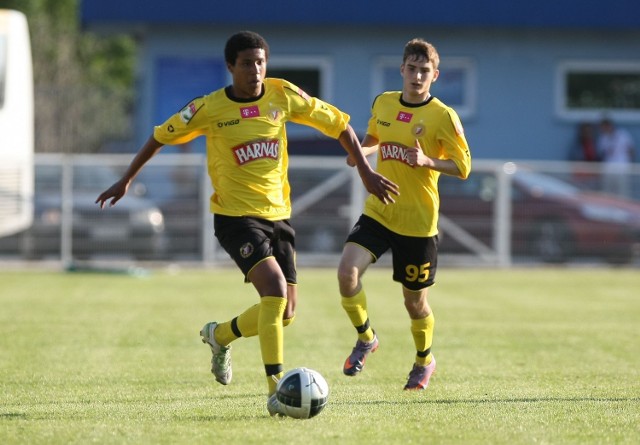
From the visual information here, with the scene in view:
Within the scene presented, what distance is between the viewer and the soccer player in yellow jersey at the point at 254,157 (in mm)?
7434

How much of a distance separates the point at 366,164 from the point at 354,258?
1000 mm

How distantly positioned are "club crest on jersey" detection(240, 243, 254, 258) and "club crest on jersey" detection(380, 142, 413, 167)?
137 centimetres

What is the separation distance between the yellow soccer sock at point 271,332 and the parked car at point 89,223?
508 inches

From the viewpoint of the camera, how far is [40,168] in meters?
20.2

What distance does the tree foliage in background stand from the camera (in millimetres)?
31141

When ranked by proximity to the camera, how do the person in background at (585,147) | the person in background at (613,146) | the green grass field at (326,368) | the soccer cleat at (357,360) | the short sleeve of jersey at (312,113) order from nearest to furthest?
the green grass field at (326,368), the short sleeve of jersey at (312,113), the soccer cleat at (357,360), the person in background at (613,146), the person in background at (585,147)

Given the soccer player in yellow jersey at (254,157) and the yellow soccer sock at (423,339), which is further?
the yellow soccer sock at (423,339)

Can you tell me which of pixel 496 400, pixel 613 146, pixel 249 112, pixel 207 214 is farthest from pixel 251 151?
pixel 613 146

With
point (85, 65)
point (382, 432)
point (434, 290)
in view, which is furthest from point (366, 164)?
point (85, 65)

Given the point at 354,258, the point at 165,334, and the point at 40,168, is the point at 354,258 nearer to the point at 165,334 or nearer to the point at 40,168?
the point at 165,334

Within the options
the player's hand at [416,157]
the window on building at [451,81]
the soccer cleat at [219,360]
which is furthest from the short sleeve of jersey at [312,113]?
the window on building at [451,81]

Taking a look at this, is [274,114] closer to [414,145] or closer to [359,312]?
[414,145]

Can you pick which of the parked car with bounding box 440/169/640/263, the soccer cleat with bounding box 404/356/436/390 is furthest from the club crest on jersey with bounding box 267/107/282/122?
the parked car with bounding box 440/169/640/263

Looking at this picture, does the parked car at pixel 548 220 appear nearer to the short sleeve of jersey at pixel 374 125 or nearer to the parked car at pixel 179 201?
the parked car at pixel 179 201
